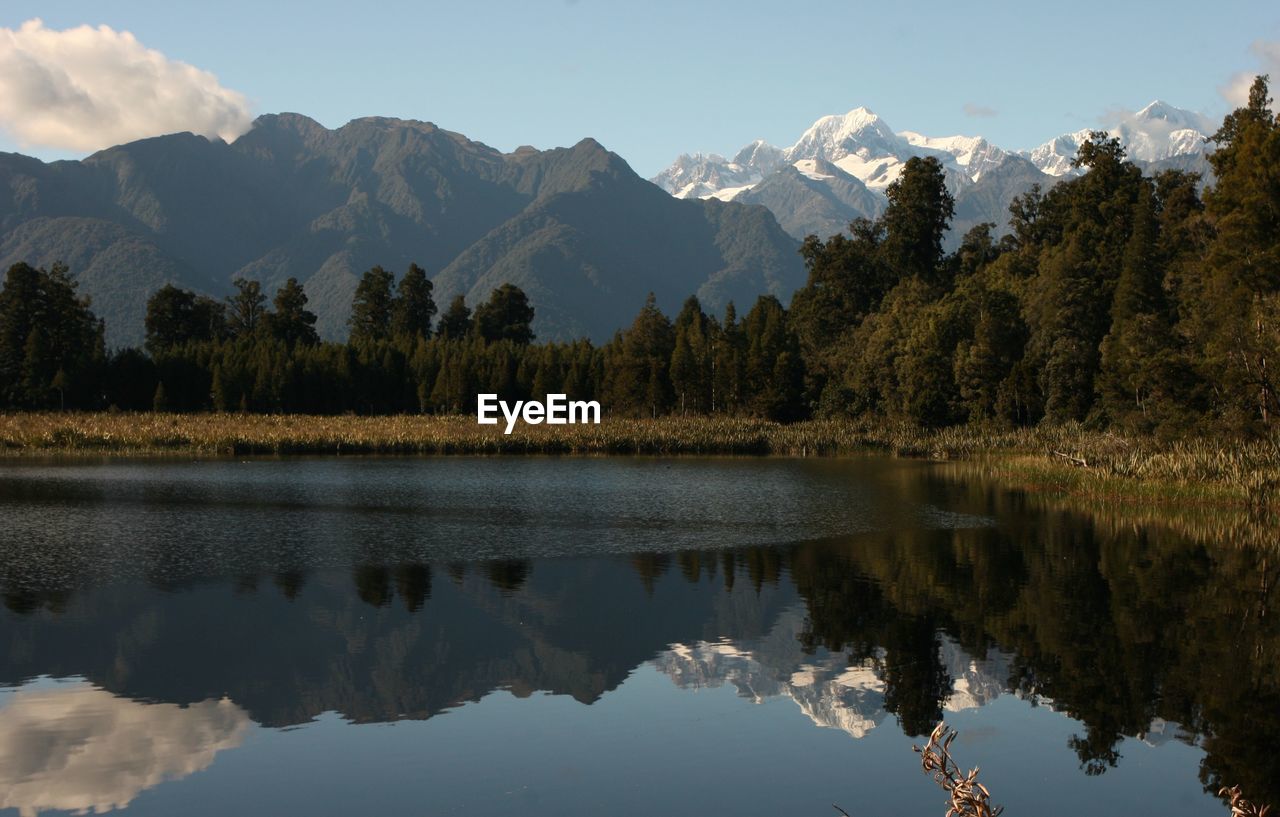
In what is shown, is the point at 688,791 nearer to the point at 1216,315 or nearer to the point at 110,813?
the point at 110,813

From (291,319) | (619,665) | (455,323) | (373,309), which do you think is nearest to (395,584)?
(619,665)

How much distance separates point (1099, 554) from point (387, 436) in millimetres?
59592

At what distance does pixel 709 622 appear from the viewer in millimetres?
25547

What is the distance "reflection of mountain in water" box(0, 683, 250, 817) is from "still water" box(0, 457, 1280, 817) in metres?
0.06

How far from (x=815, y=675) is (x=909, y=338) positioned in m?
86.5

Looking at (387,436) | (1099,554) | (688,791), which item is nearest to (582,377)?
(387,436)

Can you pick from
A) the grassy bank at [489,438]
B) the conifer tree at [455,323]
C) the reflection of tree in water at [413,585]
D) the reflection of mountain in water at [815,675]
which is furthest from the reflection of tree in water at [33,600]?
the conifer tree at [455,323]

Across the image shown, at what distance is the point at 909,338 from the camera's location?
342 feet

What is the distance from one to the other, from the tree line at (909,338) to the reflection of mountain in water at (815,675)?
35.9m

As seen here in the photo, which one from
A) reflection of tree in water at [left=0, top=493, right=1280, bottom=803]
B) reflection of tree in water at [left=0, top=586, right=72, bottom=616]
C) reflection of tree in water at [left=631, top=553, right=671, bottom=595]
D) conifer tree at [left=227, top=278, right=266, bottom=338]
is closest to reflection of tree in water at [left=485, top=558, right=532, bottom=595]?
reflection of tree in water at [left=0, top=493, right=1280, bottom=803]

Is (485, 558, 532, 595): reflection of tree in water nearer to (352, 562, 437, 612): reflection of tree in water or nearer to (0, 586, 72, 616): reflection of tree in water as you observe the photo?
(352, 562, 437, 612): reflection of tree in water

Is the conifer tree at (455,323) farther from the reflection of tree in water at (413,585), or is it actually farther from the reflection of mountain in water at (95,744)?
the reflection of mountain in water at (95,744)

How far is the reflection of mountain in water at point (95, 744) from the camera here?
14.8 metres

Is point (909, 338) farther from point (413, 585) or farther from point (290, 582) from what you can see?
point (290, 582)
